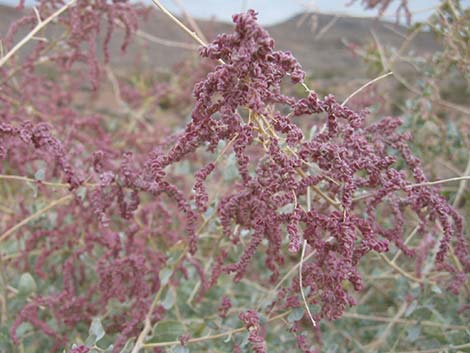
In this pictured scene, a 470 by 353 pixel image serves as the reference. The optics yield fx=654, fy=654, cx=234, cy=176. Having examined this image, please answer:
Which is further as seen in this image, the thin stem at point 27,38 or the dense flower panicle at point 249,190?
the thin stem at point 27,38

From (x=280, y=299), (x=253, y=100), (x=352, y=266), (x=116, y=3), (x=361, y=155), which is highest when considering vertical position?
(x=116, y=3)

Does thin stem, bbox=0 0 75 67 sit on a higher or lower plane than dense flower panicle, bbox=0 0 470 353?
higher

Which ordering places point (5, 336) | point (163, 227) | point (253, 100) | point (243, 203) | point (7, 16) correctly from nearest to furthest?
point (253, 100)
point (243, 203)
point (5, 336)
point (163, 227)
point (7, 16)

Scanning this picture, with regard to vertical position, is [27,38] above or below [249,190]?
above

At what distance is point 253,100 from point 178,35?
4.29 metres

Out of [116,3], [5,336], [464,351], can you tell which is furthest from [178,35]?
[464,351]

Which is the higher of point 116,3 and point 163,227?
point 116,3

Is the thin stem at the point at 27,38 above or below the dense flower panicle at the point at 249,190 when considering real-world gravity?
above

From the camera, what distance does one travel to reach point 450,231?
1.18m

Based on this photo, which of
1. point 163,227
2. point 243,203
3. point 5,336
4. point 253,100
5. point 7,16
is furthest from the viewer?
point 7,16

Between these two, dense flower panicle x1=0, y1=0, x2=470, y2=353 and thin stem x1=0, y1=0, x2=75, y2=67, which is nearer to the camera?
dense flower panicle x1=0, y1=0, x2=470, y2=353

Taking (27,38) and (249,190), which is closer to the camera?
(249,190)

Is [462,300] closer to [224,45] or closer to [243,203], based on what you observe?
A: [243,203]

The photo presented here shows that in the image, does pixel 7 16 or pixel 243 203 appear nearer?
pixel 243 203
